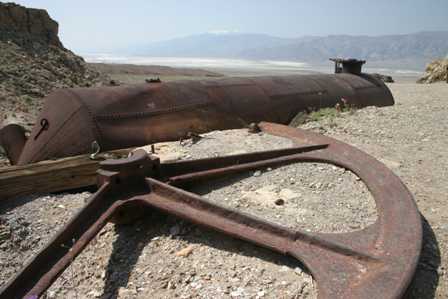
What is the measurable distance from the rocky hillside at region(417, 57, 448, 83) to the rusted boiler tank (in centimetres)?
1302

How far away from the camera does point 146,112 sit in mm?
3998

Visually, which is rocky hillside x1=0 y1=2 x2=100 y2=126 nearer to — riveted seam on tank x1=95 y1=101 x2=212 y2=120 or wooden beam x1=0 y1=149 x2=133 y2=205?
Result: riveted seam on tank x1=95 y1=101 x2=212 y2=120

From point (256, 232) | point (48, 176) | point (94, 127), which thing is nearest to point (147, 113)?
point (94, 127)

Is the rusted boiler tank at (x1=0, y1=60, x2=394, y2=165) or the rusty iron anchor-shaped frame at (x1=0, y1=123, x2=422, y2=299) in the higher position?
the rusted boiler tank at (x1=0, y1=60, x2=394, y2=165)

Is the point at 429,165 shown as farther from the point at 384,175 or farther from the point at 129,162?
the point at 129,162

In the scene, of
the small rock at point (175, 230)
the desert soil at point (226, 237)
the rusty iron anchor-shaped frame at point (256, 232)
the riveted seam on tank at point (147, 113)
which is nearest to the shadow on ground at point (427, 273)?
the desert soil at point (226, 237)

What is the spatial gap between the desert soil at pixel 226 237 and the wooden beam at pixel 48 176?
9 centimetres

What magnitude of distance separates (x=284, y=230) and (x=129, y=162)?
3.55 ft

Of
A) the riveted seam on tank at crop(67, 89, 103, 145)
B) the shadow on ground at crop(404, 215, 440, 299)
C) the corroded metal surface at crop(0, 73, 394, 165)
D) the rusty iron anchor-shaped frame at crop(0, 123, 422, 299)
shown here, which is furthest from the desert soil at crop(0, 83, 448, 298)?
the riveted seam on tank at crop(67, 89, 103, 145)

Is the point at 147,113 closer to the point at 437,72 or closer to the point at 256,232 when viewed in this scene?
the point at 256,232

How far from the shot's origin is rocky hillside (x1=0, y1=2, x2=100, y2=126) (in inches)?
419

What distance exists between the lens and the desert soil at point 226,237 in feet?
A: 7.34

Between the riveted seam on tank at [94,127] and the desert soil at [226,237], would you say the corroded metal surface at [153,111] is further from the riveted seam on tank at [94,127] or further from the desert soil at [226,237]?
the desert soil at [226,237]

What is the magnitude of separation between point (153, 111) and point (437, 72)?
15.7m
